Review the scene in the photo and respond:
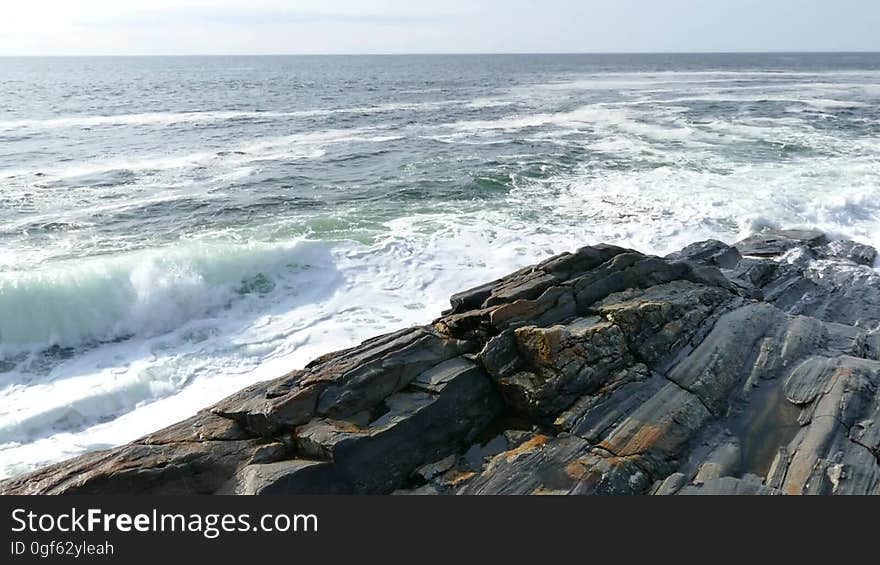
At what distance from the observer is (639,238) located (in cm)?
1734

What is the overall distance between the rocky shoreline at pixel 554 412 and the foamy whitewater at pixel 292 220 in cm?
357

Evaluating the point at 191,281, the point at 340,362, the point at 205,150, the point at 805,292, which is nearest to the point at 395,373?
the point at 340,362

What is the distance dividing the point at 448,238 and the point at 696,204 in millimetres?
9249

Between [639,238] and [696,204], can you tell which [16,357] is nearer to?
[639,238]

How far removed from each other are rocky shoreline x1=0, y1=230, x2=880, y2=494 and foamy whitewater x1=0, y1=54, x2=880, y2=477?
357 cm

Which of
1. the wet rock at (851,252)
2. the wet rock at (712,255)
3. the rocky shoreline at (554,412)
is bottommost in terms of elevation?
the rocky shoreline at (554,412)

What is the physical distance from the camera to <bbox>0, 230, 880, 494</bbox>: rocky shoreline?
6406mm

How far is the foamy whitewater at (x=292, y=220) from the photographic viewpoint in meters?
11.2

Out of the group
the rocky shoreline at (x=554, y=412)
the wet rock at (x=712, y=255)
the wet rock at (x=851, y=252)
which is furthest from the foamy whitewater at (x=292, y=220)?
the rocky shoreline at (x=554, y=412)

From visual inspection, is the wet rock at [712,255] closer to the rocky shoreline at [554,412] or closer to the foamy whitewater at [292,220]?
the foamy whitewater at [292,220]

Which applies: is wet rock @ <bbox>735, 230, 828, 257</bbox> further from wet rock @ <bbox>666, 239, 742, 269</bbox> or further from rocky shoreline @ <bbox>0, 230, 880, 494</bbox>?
rocky shoreline @ <bbox>0, 230, 880, 494</bbox>

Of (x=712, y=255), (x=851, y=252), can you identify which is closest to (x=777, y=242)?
(x=851, y=252)

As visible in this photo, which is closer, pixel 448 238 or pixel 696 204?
pixel 448 238

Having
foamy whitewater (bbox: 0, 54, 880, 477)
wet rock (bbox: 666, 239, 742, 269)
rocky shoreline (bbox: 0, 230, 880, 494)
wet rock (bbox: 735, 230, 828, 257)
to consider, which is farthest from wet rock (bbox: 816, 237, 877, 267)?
rocky shoreline (bbox: 0, 230, 880, 494)
